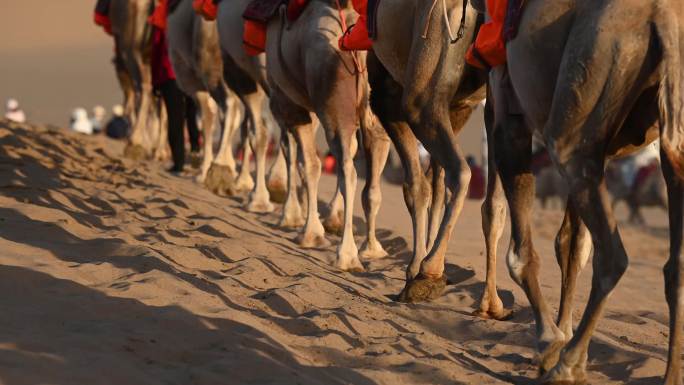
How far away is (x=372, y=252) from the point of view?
10.8 metres

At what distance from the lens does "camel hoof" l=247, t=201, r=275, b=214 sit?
542 inches

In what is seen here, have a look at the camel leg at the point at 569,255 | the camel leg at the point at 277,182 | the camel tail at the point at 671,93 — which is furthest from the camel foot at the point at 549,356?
the camel leg at the point at 277,182

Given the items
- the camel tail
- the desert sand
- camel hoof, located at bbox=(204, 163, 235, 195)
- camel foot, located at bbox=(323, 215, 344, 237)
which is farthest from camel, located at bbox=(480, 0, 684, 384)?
camel hoof, located at bbox=(204, 163, 235, 195)

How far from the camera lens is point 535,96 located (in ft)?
20.4

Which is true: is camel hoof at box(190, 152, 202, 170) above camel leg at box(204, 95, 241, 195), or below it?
below

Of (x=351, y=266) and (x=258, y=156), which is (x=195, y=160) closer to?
(x=258, y=156)

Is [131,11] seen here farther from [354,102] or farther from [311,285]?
[311,285]

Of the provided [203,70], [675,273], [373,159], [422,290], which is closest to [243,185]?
[203,70]

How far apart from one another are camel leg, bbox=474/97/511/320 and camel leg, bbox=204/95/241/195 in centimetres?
739

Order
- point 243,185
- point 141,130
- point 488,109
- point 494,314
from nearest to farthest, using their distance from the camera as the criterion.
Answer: point 488,109, point 494,314, point 243,185, point 141,130

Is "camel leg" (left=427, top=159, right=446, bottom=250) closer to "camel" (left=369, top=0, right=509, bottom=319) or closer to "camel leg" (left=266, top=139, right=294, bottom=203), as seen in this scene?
"camel" (left=369, top=0, right=509, bottom=319)

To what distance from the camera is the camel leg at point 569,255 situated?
6742 millimetres

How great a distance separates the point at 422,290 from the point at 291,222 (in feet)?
14.7

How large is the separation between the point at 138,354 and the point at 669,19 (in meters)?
2.77
